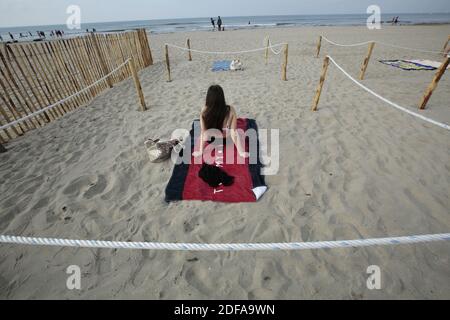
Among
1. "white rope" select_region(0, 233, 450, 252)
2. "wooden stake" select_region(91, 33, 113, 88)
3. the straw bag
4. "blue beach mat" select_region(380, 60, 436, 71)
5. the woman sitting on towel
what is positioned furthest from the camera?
"blue beach mat" select_region(380, 60, 436, 71)

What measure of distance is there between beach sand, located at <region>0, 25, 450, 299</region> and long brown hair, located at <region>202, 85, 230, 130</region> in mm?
1006

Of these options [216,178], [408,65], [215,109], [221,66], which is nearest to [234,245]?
[216,178]

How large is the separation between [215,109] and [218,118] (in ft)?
0.54

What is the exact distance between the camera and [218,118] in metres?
3.17

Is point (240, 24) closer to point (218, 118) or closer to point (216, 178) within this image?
point (218, 118)

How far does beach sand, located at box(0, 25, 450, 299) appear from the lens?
190 cm

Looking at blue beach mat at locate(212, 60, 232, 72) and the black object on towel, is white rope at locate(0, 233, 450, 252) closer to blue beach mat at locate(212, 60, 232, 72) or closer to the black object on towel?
the black object on towel

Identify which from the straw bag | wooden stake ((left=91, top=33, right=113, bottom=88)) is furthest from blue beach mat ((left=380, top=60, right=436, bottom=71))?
wooden stake ((left=91, top=33, right=113, bottom=88))

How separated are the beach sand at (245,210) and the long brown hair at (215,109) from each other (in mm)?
1006

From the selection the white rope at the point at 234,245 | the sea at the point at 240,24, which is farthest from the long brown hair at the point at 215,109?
the sea at the point at 240,24

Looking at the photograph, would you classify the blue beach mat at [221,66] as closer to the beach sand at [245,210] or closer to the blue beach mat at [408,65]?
the beach sand at [245,210]
